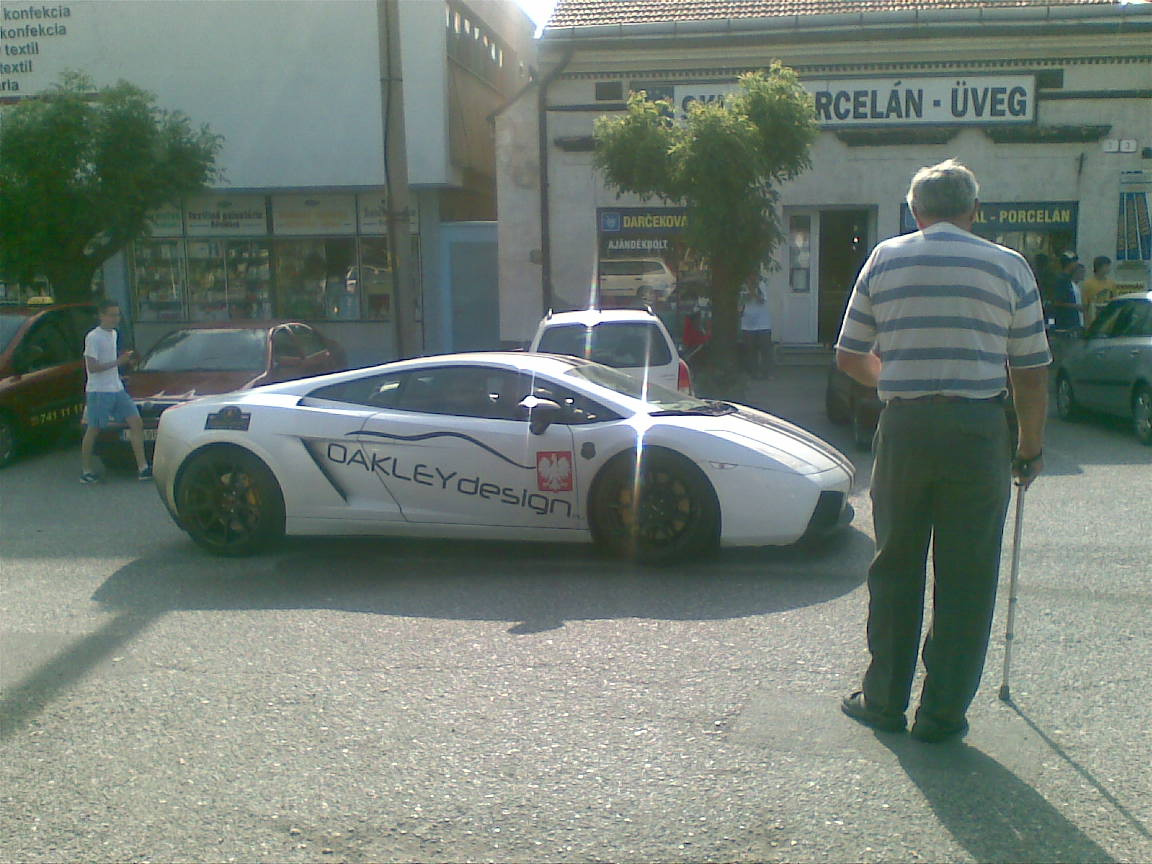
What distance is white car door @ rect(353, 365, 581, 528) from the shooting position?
6812 mm

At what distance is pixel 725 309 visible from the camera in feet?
47.4

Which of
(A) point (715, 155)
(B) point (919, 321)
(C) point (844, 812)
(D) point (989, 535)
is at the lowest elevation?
(C) point (844, 812)

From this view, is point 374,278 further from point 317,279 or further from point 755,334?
point 755,334

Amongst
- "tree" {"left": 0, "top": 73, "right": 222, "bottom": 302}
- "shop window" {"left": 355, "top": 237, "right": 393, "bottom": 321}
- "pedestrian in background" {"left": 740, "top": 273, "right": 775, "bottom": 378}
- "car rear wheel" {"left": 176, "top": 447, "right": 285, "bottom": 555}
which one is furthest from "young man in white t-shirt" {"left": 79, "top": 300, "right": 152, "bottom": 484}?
"shop window" {"left": 355, "top": 237, "right": 393, "bottom": 321}

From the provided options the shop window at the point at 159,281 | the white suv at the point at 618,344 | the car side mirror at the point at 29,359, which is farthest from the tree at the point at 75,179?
the white suv at the point at 618,344

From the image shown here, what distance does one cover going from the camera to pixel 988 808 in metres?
3.63

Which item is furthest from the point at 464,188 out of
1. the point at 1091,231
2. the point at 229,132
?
the point at 1091,231

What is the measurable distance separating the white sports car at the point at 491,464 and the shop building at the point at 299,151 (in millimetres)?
12364

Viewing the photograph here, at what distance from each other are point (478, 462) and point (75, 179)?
9.93 meters

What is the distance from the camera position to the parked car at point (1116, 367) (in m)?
10.9

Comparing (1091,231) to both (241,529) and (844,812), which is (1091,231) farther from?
(844,812)

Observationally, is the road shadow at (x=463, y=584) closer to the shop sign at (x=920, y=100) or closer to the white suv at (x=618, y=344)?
the white suv at (x=618, y=344)

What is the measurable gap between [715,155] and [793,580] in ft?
Result: 25.0

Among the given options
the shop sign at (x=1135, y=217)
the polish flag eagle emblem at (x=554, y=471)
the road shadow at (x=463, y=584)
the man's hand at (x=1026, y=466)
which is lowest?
the road shadow at (x=463, y=584)
